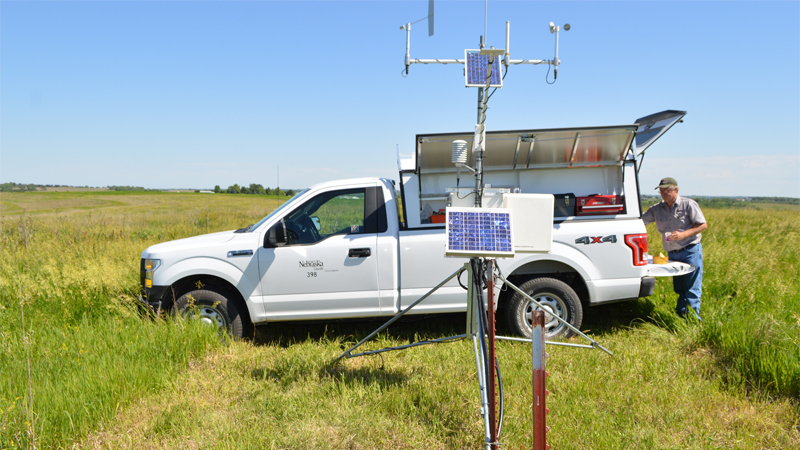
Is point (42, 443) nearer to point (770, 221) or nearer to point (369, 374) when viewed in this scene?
point (369, 374)

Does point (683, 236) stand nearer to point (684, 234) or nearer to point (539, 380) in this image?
point (684, 234)

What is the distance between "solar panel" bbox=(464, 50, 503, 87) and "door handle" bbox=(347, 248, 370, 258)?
2.25 meters

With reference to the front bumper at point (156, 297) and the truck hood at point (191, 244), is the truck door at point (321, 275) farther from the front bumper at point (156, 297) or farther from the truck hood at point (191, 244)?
the front bumper at point (156, 297)

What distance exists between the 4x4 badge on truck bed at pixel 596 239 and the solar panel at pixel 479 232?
7.98 ft

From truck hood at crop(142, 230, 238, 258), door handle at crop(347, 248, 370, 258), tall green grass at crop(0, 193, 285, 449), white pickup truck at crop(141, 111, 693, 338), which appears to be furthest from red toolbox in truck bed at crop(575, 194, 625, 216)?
tall green grass at crop(0, 193, 285, 449)

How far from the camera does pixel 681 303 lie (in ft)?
18.8

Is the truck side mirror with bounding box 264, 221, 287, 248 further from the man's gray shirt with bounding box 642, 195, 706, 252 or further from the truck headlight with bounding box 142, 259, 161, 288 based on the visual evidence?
the man's gray shirt with bounding box 642, 195, 706, 252

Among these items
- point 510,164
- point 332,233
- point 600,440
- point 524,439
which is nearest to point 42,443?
point 332,233

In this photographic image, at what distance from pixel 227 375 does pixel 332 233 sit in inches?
70.5

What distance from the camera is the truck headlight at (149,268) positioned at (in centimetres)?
510

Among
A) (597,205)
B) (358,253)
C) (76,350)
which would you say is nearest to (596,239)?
(597,205)

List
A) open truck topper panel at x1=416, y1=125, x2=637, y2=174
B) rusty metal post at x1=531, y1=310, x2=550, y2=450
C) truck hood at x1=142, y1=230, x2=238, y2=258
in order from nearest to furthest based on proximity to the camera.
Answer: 1. rusty metal post at x1=531, y1=310, x2=550, y2=450
2. open truck topper panel at x1=416, y1=125, x2=637, y2=174
3. truck hood at x1=142, y1=230, x2=238, y2=258

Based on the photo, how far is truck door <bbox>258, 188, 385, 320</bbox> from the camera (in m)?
5.00

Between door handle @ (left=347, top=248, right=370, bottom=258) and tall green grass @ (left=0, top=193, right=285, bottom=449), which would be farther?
door handle @ (left=347, top=248, right=370, bottom=258)
